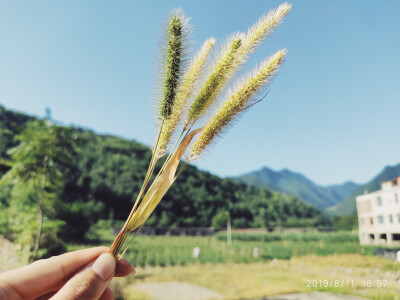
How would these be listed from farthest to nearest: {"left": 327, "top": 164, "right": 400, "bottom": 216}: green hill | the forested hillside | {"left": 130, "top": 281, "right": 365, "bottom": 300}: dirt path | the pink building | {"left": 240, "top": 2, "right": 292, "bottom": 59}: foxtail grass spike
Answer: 1. the forested hillside
2. {"left": 327, "top": 164, "right": 400, "bottom": 216}: green hill
3. {"left": 130, "top": 281, "right": 365, "bottom": 300}: dirt path
4. the pink building
5. {"left": 240, "top": 2, "right": 292, "bottom": 59}: foxtail grass spike

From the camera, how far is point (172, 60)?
686 millimetres

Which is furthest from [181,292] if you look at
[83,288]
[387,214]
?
[83,288]

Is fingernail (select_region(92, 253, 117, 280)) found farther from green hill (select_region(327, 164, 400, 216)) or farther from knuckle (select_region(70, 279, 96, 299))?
green hill (select_region(327, 164, 400, 216))

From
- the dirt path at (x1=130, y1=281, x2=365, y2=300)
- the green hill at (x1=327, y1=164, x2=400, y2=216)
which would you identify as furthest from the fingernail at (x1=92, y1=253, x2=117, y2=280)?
the green hill at (x1=327, y1=164, x2=400, y2=216)

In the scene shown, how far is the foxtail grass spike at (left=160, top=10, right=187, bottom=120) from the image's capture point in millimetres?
682

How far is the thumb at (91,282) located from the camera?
69 cm

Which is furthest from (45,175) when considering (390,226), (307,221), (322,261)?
(307,221)

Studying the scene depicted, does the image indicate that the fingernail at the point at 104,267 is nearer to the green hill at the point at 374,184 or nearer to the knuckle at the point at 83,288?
the knuckle at the point at 83,288

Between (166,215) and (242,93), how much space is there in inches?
995

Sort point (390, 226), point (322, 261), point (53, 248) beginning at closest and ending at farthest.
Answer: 1. point (390, 226)
2. point (53, 248)
3. point (322, 261)

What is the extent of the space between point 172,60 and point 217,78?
0.12 meters

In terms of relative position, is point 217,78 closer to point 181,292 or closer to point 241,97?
point 241,97

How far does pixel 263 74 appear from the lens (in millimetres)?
648

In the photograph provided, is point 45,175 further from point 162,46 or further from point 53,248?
point 162,46
